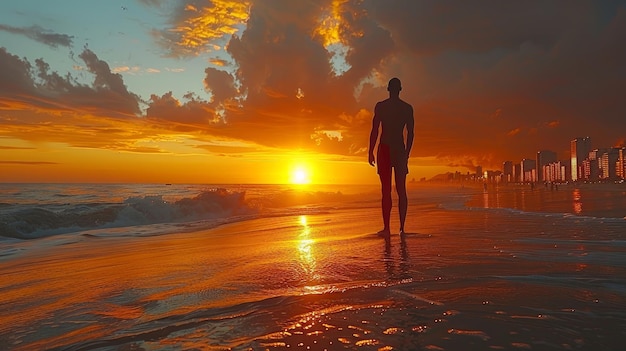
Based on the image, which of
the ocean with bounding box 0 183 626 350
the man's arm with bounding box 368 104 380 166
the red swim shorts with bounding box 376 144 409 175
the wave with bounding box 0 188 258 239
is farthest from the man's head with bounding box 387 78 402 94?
the wave with bounding box 0 188 258 239

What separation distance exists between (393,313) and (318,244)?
406cm

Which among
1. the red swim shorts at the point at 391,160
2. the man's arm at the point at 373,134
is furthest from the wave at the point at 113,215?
the red swim shorts at the point at 391,160

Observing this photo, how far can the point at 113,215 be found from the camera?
17.2 metres

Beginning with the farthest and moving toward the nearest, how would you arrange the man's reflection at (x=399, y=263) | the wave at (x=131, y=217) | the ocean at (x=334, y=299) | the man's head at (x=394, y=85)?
the wave at (x=131, y=217) → the man's head at (x=394, y=85) → the man's reflection at (x=399, y=263) → the ocean at (x=334, y=299)

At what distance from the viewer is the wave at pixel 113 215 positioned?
13.6 meters

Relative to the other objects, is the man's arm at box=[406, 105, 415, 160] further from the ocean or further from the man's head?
the ocean

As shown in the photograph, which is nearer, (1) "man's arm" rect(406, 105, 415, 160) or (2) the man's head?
(2) the man's head

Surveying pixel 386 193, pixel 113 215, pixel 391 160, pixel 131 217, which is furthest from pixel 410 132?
pixel 113 215

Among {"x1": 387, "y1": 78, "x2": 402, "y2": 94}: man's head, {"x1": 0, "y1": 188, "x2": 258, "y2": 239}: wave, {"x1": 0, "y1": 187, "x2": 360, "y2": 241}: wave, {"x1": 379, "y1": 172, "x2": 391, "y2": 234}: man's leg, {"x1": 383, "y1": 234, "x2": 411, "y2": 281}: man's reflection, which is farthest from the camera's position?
{"x1": 0, "y1": 188, "x2": 258, "y2": 239}: wave

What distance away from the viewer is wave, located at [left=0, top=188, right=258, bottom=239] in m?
13.6

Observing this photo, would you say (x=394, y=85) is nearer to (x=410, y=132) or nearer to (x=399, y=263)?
(x=410, y=132)

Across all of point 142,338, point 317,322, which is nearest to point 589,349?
point 317,322

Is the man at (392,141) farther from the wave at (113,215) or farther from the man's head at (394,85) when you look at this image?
the wave at (113,215)

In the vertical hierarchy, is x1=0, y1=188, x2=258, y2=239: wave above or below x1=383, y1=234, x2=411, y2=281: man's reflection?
below
